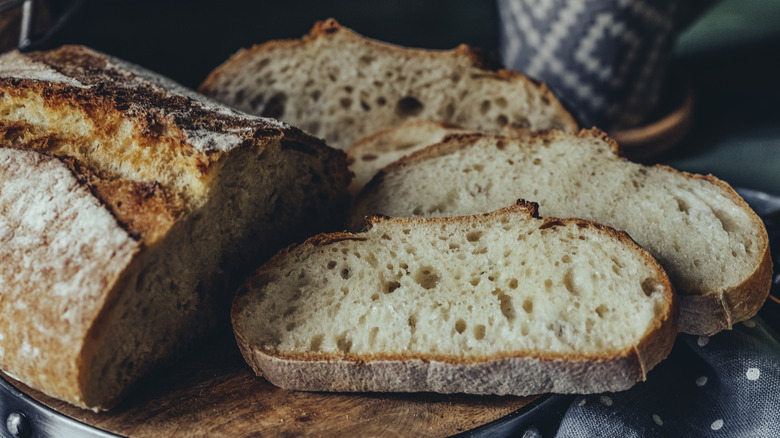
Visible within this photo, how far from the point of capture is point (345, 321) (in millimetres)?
2072

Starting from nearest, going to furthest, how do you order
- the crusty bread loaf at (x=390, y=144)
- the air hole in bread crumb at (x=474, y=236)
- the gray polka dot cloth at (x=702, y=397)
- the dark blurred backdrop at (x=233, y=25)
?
the gray polka dot cloth at (x=702, y=397), the air hole in bread crumb at (x=474, y=236), the crusty bread loaf at (x=390, y=144), the dark blurred backdrop at (x=233, y=25)

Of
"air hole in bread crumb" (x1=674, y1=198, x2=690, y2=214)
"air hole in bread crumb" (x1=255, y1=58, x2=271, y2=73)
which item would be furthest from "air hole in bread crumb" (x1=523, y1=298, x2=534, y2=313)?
"air hole in bread crumb" (x1=255, y1=58, x2=271, y2=73)

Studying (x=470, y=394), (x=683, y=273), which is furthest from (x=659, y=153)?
(x=470, y=394)

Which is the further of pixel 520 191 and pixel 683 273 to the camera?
pixel 520 191

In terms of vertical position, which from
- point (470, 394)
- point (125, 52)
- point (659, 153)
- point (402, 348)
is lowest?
point (659, 153)

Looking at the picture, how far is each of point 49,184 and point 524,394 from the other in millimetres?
1507

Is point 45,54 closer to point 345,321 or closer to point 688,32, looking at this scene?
point 345,321

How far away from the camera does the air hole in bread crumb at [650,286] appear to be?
204 cm

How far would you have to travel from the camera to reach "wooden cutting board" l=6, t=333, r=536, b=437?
1933 mm

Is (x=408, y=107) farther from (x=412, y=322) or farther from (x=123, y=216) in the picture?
(x=123, y=216)

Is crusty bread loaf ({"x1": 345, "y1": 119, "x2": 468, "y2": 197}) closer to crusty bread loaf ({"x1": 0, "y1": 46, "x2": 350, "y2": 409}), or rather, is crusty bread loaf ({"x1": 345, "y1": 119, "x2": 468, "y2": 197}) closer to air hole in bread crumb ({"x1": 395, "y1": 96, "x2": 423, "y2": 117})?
air hole in bread crumb ({"x1": 395, "y1": 96, "x2": 423, "y2": 117})

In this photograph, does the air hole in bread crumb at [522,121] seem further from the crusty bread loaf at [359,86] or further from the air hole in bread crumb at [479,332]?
the air hole in bread crumb at [479,332]

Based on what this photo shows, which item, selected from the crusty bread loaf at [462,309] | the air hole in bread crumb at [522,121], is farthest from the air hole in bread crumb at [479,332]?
the air hole in bread crumb at [522,121]

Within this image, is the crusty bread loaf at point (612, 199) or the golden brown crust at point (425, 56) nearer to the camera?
the crusty bread loaf at point (612, 199)
